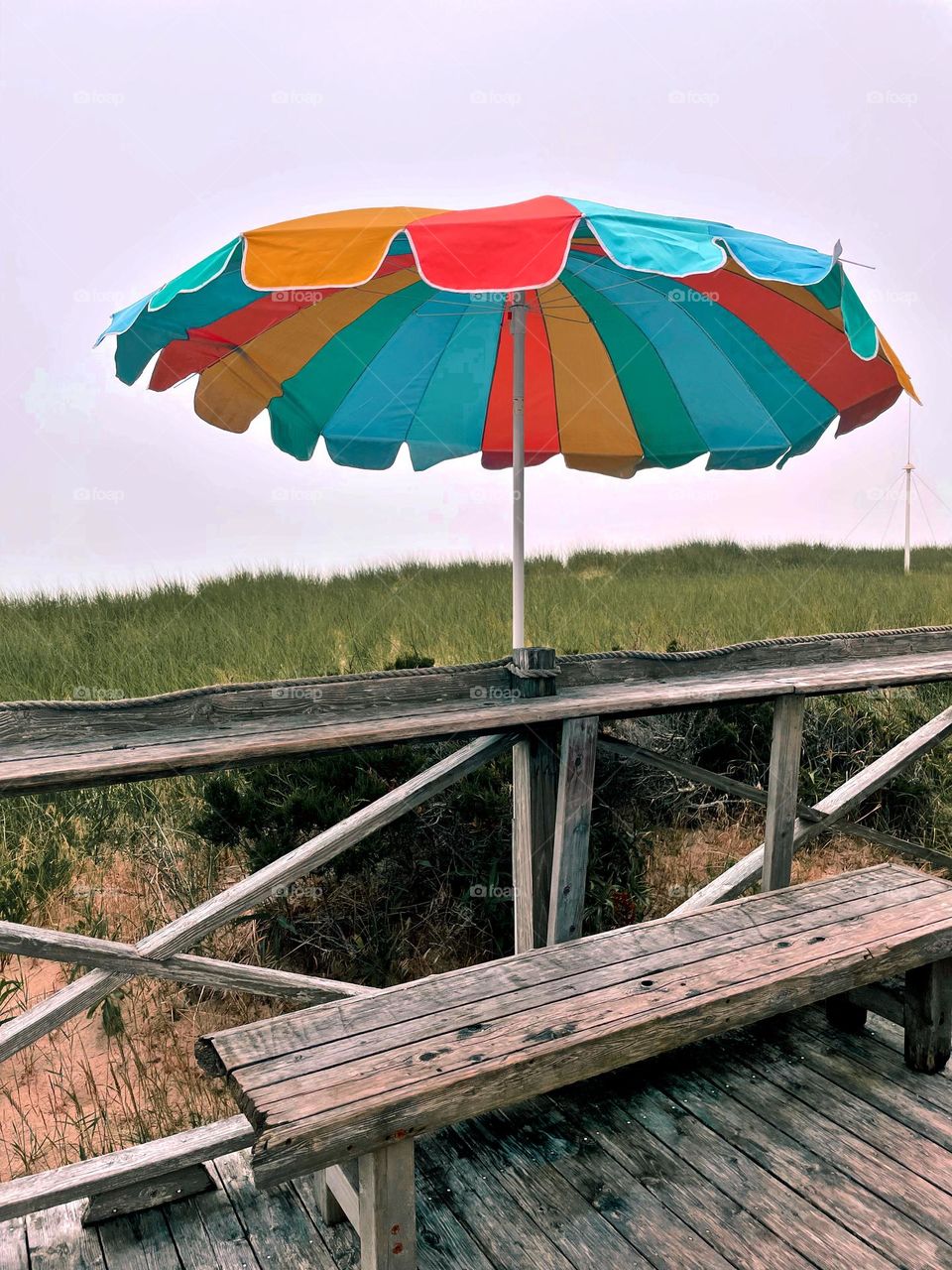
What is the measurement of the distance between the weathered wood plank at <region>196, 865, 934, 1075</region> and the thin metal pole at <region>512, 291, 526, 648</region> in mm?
1559

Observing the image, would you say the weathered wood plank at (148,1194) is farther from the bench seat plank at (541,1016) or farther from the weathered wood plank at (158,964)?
the bench seat plank at (541,1016)

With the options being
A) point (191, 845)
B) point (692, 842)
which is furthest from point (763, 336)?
point (191, 845)

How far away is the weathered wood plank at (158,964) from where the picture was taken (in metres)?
2.24

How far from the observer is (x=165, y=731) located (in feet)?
8.13

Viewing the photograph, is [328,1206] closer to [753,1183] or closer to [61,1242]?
[61,1242]

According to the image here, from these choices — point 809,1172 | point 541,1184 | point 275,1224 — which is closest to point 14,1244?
point 275,1224

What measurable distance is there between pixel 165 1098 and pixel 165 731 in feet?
5.05

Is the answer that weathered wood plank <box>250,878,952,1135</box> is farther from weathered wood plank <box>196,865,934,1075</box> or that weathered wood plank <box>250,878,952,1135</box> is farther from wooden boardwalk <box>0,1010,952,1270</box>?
wooden boardwalk <box>0,1010,952,1270</box>

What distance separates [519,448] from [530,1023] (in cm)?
231

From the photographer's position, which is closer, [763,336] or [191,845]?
[763,336]

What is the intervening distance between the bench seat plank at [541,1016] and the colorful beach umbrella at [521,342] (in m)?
1.69

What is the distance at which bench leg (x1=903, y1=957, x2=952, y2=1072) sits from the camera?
2.60 meters

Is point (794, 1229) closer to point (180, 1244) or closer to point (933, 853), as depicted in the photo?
point (180, 1244)

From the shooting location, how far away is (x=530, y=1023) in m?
2.00
